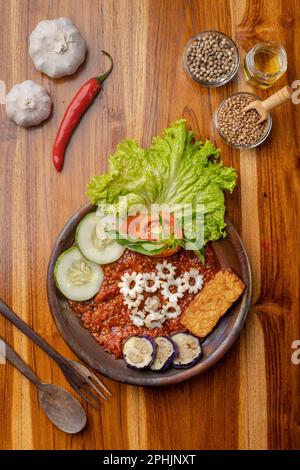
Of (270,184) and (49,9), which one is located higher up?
(49,9)

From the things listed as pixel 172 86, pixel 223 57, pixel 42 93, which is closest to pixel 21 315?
pixel 42 93

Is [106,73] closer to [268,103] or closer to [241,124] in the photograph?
[241,124]

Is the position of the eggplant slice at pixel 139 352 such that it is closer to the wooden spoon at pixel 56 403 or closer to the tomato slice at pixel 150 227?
the wooden spoon at pixel 56 403

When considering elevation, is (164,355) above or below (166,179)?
below

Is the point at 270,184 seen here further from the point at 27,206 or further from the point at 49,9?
the point at 49,9

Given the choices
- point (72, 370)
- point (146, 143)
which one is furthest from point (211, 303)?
point (146, 143)

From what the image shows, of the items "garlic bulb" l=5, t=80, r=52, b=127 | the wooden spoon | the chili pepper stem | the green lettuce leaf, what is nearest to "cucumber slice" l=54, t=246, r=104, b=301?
the green lettuce leaf

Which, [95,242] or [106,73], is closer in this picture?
[95,242]
